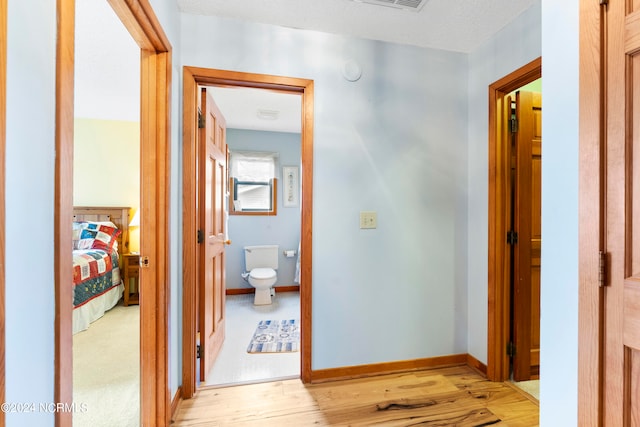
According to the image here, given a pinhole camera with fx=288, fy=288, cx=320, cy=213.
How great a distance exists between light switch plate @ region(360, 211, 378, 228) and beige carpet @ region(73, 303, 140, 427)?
1854mm

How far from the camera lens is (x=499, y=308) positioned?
2074mm

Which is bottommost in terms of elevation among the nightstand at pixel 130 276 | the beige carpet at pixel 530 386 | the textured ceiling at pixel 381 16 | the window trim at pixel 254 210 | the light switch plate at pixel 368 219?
the beige carpet at pixel 530 386

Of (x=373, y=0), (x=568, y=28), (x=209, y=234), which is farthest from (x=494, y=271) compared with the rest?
(x=209, y=234)

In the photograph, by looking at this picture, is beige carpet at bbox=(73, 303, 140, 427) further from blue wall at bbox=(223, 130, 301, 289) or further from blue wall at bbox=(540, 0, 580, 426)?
blue wall at bbox=(540, 0, 580, 426)

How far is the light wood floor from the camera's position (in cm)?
165

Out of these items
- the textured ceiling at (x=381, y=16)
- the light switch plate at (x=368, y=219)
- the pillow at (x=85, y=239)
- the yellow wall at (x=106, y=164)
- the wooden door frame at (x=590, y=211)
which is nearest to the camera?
the wooden door frame at (x=590, y=211)

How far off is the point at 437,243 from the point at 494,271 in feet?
1.40

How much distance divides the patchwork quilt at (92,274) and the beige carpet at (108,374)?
342mm

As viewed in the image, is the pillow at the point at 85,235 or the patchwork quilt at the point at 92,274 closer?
the patchwork quilt at the point at 92,274

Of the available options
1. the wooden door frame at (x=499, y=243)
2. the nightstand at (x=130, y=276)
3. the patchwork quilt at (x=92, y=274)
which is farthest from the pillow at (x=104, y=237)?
the wooden door frame at (x=499, y=243)

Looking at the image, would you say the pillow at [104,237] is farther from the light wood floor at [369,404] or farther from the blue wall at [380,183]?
the blue wall at [380,183]

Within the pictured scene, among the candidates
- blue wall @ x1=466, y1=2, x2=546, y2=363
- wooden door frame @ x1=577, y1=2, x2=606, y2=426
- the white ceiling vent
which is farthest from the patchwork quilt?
wooden door frame @ x1=577, y1=2, x2=606, y2=426

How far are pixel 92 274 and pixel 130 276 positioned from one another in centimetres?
64

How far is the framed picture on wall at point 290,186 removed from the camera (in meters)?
4.50
